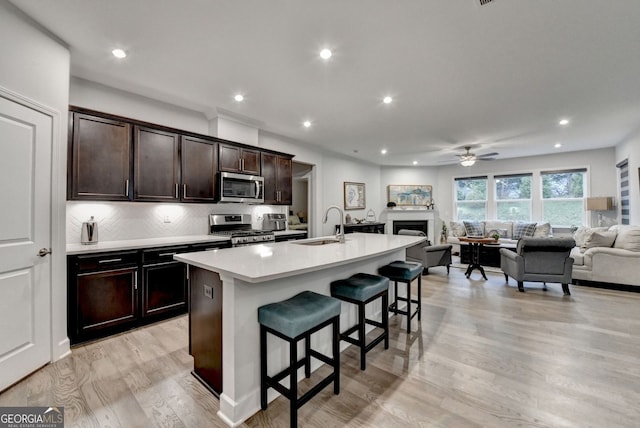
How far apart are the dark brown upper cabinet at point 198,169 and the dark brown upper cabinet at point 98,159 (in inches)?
25.0

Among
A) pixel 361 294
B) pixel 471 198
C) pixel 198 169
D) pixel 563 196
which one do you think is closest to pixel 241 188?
pixel 198 169

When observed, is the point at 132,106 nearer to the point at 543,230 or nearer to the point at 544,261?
the point at 544,261

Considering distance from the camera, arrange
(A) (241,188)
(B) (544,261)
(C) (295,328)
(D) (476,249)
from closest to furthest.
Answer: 1. (C) (295,328)
2. (A) (241,188)
3. (B) (544,261)
4. (D) (476,249)

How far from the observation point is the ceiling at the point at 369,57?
2.00 m

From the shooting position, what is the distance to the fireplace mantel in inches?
330

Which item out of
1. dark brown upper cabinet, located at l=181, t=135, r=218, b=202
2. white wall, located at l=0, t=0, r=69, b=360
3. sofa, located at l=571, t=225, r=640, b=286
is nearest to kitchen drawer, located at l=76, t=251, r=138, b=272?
white wall, located at l=0, t=0, r=69, b=360

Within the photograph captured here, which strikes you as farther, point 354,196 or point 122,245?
point 354,196

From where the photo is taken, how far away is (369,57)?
8.50 ft

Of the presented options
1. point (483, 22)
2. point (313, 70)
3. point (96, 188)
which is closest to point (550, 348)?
point (483, 22)

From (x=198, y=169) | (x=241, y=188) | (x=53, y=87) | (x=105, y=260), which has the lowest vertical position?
(x=105, y=260)

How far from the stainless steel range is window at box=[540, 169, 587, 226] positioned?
727 cm

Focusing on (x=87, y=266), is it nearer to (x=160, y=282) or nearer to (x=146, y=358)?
(x=160, y=282)

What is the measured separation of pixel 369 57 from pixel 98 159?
3.01m

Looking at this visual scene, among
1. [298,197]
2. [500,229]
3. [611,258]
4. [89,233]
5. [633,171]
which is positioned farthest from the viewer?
[298,197]
